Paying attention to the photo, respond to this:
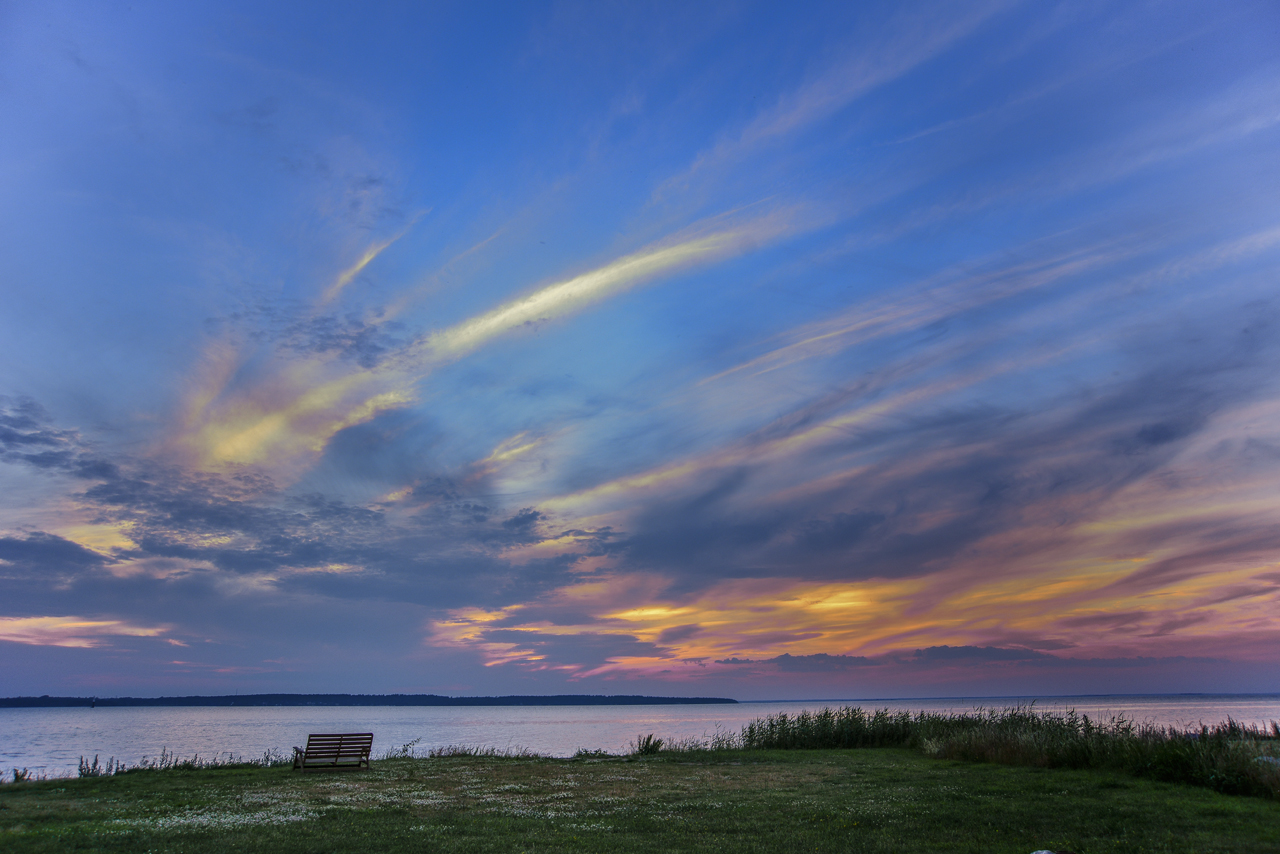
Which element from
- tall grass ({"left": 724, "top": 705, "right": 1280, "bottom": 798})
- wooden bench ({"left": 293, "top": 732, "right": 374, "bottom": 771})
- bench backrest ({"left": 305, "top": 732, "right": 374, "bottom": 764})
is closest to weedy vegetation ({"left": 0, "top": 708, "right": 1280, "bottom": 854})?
tall grass ({"left": 724, "top": 705, "right": 1280, "bottom": 798})

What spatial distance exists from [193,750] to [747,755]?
5858 centimetres

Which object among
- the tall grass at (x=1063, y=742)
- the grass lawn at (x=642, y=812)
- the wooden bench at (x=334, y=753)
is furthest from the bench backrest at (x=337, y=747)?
the tall grass at (x=1063, y=742)

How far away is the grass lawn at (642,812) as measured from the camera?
14.0 m

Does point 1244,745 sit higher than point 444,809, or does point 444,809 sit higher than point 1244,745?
point 1244,745

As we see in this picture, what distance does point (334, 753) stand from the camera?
28797 millimetres

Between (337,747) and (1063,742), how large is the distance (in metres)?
29.0

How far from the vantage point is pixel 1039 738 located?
90.1 ft

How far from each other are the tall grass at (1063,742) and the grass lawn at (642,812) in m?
1.03

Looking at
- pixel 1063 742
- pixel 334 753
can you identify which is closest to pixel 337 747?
pixel 334 753

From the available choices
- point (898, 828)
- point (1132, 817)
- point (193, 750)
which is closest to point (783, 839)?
point (898, 828)

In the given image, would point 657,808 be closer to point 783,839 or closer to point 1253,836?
point 783,839

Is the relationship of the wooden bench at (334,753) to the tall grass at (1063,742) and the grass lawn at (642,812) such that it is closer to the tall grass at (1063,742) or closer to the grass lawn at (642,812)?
the grass lawn at (642,812)

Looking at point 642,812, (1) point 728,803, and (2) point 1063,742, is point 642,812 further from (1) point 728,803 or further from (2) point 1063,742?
(2) point 1063,742

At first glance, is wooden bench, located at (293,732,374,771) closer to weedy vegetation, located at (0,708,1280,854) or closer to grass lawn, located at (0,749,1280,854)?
grass lawn, located at (0,749,1280,854)
